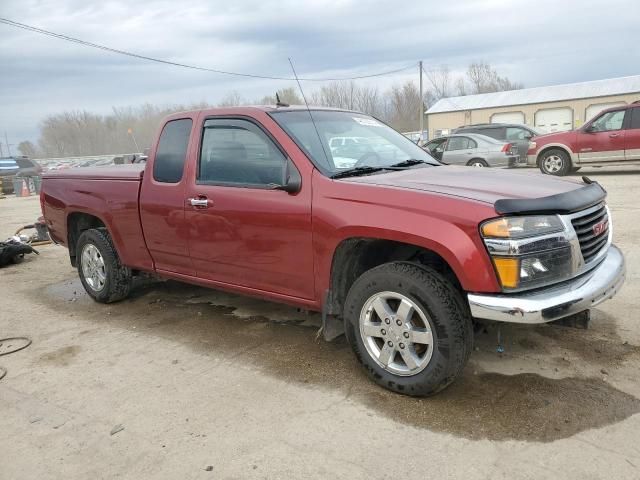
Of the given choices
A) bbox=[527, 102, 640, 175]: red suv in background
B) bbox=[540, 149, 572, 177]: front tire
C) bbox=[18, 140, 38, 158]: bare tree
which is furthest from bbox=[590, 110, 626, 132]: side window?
bbox=[18, 140, 38, 158]: bare tree

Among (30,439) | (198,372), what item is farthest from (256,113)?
(30,439)

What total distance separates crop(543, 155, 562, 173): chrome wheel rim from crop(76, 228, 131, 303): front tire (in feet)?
40.7

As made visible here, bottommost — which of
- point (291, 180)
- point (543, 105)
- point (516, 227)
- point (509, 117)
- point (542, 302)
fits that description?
point (542, 302)

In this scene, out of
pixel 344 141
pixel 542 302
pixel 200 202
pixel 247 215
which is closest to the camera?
pixel 542 302

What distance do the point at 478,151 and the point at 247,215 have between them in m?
13.3

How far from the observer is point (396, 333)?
334 cm

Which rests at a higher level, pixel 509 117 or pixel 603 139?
pixel 509 117

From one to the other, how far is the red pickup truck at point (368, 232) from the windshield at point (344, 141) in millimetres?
17

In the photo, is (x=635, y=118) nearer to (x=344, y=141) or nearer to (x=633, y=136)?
(x=633, y=136)

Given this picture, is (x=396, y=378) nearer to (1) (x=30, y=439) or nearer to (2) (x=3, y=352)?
(1) (x=30, y=439)

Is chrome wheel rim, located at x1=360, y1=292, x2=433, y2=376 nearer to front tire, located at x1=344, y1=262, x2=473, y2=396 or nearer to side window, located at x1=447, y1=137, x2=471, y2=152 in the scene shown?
front tire, located at x1=344, y1=262, x2=473, y2=396

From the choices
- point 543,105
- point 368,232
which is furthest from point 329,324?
point 543,105

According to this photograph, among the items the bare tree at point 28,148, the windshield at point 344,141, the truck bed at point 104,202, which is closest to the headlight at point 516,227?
the windshield at point 344,141

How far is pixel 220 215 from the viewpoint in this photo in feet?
13.7
